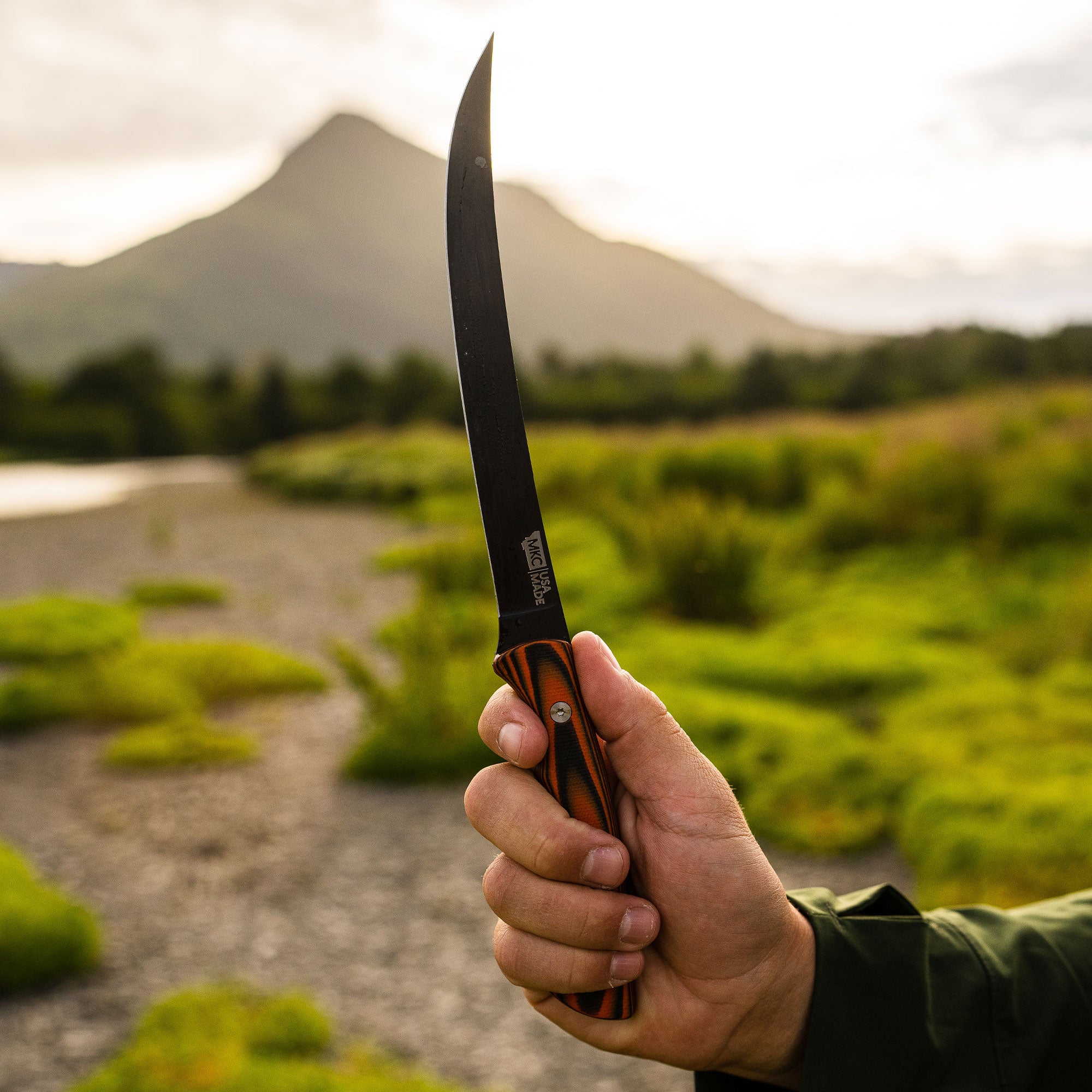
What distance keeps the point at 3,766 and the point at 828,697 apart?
516 cm

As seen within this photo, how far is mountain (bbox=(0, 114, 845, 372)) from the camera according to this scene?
140375 mm

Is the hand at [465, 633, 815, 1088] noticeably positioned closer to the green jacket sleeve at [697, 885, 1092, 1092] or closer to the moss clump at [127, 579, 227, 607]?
the green jacket sleeve at [697, 885, 1092, 1092]

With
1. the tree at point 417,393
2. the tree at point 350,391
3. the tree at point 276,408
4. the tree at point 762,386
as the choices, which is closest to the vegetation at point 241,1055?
the tree at point 417,393

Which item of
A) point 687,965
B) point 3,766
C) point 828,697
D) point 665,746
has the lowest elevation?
point 3,766

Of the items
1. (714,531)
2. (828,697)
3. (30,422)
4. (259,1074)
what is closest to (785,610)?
(714,531)

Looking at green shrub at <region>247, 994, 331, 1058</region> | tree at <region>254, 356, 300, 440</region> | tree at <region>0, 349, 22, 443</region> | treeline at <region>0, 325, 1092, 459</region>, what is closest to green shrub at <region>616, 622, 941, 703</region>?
green shrub at <region>247, 994, 331, 1058</region>

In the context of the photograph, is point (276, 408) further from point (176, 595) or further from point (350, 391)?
point (176, 595)

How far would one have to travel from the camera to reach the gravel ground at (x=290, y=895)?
291cm

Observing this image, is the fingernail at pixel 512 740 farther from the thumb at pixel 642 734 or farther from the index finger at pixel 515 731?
the thumb at pixel 642 734

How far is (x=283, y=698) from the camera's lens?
633 centimetres

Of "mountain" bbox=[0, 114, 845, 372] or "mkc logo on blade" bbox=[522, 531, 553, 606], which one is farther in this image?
"mountain" bbox=[0, 114, 845, 372]

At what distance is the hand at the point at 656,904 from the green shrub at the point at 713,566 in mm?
6275

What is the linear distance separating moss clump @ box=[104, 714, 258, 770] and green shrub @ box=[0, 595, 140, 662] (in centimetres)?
171

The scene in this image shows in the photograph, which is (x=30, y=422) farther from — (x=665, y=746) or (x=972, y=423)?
(x=665, y=746)
